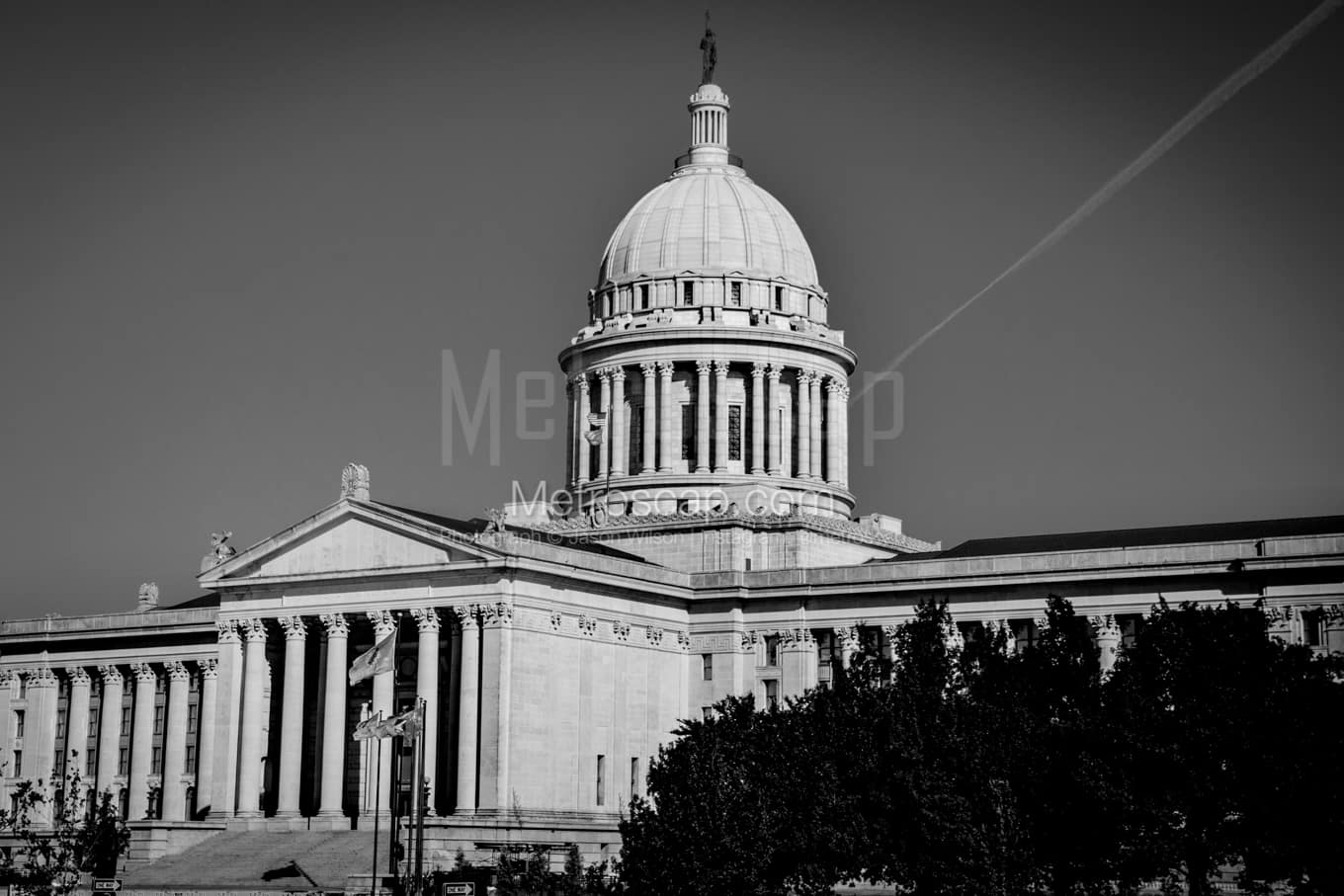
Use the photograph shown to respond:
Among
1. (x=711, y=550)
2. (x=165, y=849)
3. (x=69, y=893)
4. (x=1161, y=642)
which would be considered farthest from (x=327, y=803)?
(x=1161, y=642)

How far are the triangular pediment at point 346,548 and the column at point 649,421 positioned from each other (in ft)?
76.9

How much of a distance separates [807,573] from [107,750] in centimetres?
4296

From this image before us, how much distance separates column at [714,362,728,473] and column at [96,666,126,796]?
121 feet

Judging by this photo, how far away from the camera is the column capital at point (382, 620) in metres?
107

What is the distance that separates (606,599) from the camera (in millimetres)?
110812

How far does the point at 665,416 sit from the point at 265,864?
128ft

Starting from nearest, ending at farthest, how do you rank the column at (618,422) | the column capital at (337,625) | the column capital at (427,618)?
the column capital at (427,618) → the column capital at (337,625) → the column at (618,422)

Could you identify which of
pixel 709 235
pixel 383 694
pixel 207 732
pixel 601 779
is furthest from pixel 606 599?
pixel 709 235

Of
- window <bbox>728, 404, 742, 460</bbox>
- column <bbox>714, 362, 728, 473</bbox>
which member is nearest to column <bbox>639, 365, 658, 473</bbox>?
column <bbox>714, 362, 728, 473</bbox>

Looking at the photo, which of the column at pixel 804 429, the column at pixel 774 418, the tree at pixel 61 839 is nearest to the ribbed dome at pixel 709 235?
the column at pixel 774 418

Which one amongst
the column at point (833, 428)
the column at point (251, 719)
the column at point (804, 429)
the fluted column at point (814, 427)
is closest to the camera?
the column at point (251, 719)

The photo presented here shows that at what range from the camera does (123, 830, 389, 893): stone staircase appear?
320 ft

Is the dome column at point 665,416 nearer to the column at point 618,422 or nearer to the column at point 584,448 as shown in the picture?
the column at point 618,422

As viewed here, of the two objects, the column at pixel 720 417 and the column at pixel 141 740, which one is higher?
the column at pixel 720 417
